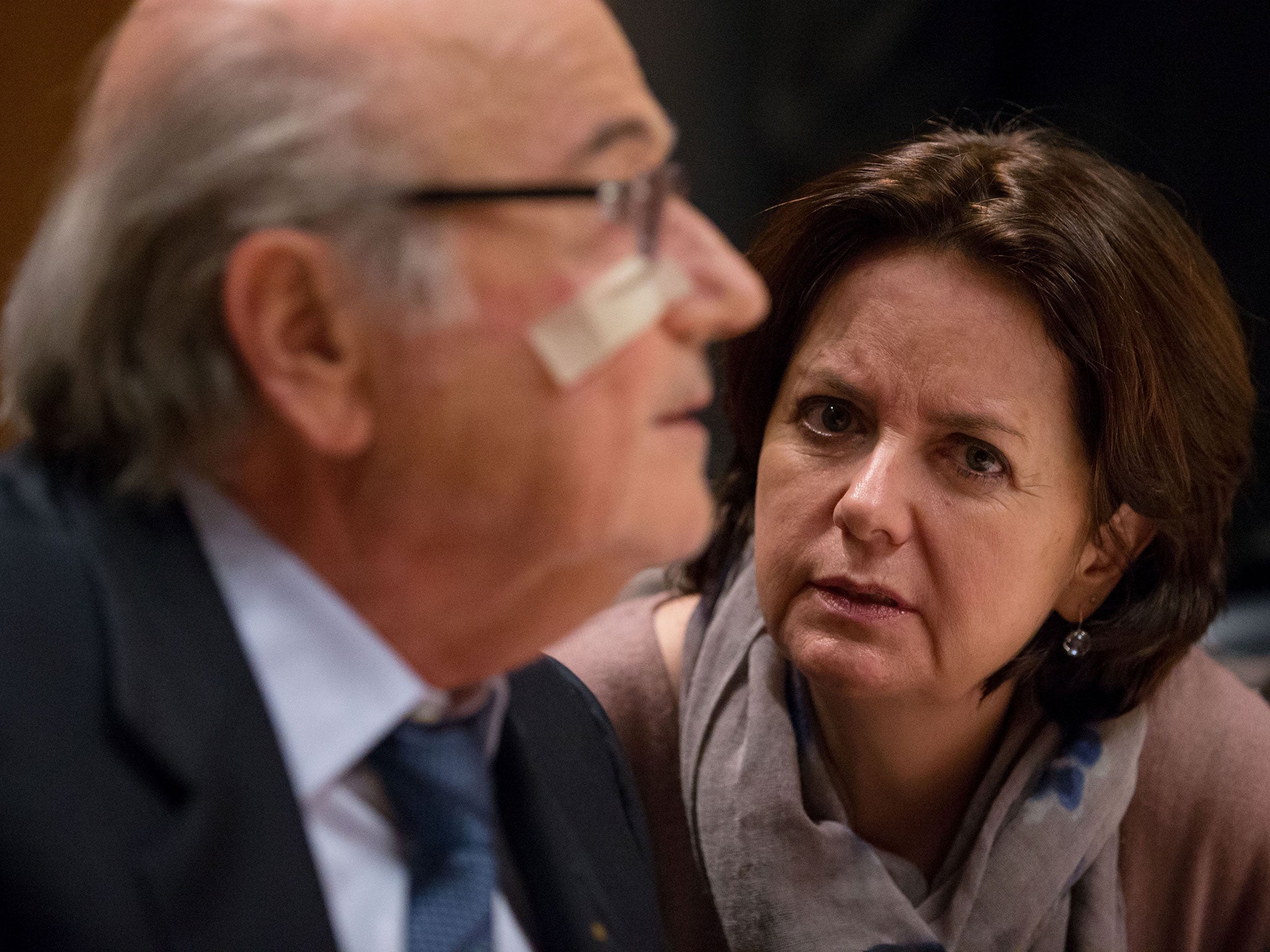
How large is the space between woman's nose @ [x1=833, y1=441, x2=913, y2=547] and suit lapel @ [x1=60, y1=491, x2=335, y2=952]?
74cm

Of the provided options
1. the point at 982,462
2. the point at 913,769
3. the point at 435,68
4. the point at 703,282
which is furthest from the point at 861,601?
Result: the point at 435,68

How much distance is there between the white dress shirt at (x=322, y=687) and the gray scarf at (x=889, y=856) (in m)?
0.74

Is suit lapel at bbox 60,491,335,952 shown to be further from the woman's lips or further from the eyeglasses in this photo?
the woman's lips

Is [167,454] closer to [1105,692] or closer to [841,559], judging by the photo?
[841,559]

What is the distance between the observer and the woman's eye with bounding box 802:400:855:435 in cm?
153

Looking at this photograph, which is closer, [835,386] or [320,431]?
[320,431]

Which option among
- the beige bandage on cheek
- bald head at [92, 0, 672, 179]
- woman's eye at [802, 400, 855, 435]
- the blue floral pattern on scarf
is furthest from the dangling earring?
bald head at [92, 0, 672, 179]

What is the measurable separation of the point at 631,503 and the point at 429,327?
0.21 meters

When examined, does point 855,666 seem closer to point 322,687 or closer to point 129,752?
point 322,687

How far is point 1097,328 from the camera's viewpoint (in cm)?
146

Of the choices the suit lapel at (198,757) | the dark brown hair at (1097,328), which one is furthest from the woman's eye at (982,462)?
the suit lapel at (198,757)

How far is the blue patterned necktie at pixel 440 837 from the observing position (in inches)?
38.9

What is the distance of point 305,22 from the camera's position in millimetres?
935

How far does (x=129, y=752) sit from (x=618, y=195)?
540 mm
